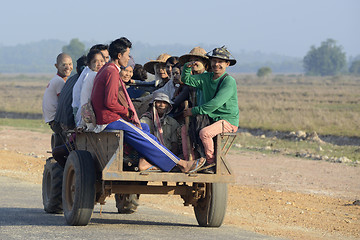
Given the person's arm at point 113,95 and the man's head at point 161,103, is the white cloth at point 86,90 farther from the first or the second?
the man's head at point 161,103

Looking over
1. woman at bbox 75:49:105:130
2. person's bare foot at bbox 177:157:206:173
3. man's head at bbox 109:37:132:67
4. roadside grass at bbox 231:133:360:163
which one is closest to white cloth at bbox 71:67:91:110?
woman at bbox 75:49:105:130

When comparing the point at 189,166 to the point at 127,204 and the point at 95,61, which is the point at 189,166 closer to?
the point at 95,61

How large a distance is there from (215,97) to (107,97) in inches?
51.7

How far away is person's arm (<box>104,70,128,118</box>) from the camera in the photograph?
27.8 feet

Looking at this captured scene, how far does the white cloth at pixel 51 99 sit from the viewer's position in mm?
10766

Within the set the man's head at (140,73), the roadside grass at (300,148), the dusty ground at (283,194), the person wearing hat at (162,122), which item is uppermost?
the man's head at (140,73)

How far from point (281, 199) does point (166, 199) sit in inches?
86.9

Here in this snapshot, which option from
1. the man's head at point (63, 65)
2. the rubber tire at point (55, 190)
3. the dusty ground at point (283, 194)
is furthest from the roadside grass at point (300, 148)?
the rubber tire at point (55, 190)

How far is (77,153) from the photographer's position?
8.80 meters

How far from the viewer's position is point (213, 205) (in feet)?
29.3

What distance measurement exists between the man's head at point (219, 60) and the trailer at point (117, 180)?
0.86 metres

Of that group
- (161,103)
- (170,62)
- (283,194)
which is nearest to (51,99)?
(170,62)

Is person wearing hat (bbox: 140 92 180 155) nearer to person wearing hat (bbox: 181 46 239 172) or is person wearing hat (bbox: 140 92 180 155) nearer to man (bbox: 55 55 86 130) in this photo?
person wearing hat (bbox: 181 46 239 172)

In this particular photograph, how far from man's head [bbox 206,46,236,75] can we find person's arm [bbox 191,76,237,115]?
0.22 meters
